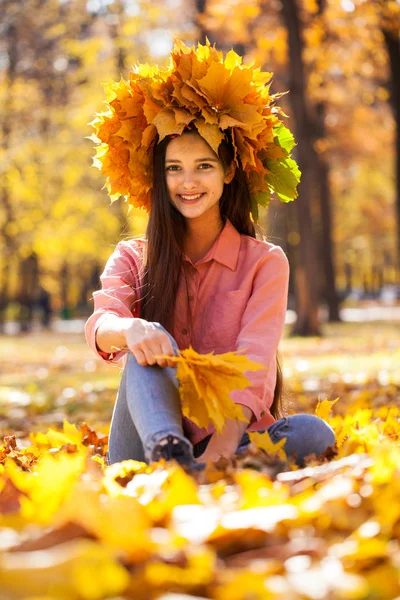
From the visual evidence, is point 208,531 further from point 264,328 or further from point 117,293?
point 117,293

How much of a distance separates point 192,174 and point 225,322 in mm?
607

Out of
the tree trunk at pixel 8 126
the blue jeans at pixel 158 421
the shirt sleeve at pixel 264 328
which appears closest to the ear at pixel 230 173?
the shirt sleeve at pixel 264 328

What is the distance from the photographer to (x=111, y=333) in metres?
2.97

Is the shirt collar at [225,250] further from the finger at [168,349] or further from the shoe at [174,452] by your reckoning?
the shoe at [174,452]

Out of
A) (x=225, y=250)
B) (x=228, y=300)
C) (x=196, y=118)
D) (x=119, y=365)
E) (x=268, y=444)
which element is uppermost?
(x=196, y=118)

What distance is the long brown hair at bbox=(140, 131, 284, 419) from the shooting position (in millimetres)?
3326

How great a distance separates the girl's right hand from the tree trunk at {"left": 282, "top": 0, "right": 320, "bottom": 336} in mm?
10688

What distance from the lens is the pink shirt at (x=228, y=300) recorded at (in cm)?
309

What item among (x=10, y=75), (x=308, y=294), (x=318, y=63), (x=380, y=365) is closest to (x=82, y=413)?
(x=380, y=365)

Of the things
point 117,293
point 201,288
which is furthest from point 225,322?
point 117,293

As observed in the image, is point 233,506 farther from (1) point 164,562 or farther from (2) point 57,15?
(2) point 57,15

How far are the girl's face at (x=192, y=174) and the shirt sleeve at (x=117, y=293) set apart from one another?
0.98 feet

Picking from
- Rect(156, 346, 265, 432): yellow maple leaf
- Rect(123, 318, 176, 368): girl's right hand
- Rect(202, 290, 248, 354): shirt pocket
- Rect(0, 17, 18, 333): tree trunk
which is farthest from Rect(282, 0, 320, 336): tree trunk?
Rect(156, 346, 265, 432): yellow maple leaf

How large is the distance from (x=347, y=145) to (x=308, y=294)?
27.7 ft
